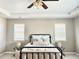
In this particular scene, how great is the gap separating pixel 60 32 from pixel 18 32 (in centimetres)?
308

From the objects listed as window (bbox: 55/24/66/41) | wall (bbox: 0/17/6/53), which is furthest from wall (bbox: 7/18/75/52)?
wall (bbox: 0/17/6/53)

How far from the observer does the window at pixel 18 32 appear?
31.0 ft

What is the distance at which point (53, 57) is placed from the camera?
466 centimetres

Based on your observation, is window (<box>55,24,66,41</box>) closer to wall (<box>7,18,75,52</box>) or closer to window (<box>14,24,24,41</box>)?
wall (<box>7,18,75,52</box>)

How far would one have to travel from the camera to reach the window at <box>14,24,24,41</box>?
945 cm

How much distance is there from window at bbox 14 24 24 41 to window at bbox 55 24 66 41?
2.50m

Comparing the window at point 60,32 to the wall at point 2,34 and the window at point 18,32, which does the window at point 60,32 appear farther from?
the wall at point 2,34

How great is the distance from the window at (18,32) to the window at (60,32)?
250cm

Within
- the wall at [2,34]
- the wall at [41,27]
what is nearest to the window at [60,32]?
the wall at [41,27]

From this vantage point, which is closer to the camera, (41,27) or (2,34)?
(2,34)

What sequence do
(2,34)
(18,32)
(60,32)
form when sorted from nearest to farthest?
(2,34)
(60,32)
(18,32)

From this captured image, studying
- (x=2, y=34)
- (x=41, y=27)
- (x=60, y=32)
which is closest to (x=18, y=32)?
(x=2, y=34)

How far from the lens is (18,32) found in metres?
9.49

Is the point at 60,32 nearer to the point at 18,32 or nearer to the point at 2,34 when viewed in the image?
the point at 18,32
